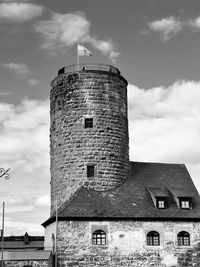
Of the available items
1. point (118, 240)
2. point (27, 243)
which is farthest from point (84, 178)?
point (27, 243)

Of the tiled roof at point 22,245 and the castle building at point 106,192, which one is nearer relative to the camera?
the castle building at point 106,192

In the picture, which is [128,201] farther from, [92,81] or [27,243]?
[27,243]

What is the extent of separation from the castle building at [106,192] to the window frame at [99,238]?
0.06m

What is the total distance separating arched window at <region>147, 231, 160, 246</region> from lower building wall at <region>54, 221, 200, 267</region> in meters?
0.20

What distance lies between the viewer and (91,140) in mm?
33750

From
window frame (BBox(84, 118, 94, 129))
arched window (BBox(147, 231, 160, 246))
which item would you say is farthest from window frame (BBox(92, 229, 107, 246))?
window frame (BBox(84, 118, 94, 129))

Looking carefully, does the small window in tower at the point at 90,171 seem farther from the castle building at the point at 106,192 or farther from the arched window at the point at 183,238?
the arched window at the point at 183,238

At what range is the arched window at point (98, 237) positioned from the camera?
101 feet

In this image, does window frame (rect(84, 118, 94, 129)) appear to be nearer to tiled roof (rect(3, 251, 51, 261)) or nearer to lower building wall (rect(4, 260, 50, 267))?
tiled roof (rect(3, 251, 51, 261))

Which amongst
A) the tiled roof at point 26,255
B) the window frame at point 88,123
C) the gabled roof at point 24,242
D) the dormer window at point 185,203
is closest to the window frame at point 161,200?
the dormer window at point 185,203

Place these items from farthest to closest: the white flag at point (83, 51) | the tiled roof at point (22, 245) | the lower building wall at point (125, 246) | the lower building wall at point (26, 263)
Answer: the tiled roof at point (22, 245) < the white flag at point (83, 51) < the lower building wall at point (125, 246) < the lower building wall at point (26, 263)

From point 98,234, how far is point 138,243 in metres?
2.53

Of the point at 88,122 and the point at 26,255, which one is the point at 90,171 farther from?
the point at 26,255

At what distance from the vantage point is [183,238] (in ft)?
105
